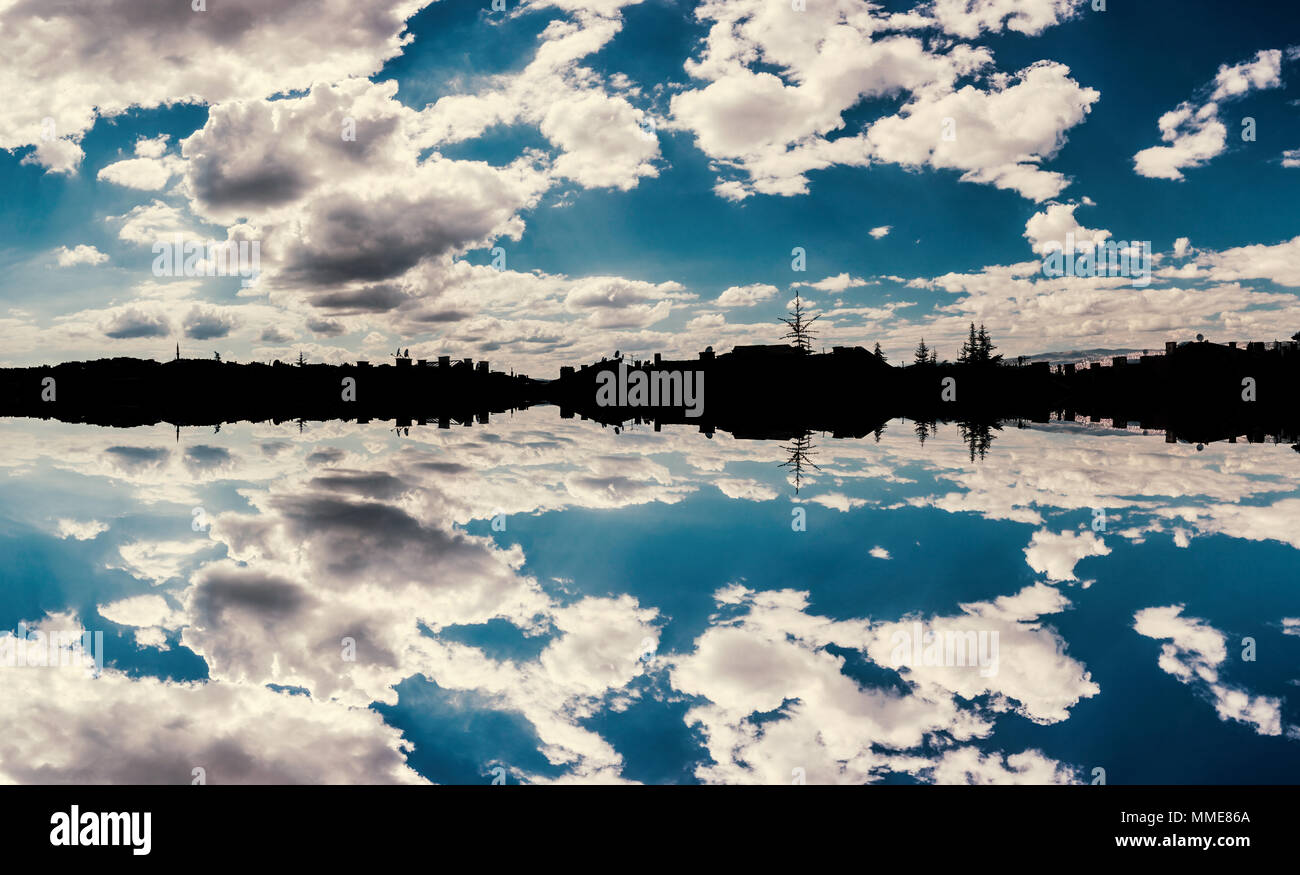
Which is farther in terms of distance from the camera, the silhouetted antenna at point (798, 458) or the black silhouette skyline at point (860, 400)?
the black silhouette skyline at point (860, 400)

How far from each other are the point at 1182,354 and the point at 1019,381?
29.8 m

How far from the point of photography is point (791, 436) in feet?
138

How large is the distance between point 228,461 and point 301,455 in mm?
3668

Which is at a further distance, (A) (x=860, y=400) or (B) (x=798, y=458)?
(A) (x=860, y=400)

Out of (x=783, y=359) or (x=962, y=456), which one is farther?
(x=783, y=359)

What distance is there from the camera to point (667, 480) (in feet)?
81.1

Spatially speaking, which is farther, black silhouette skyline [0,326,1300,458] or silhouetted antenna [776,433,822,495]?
black silhouette skyline [0,326,1300,458]
